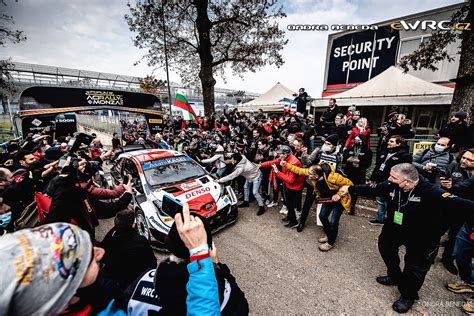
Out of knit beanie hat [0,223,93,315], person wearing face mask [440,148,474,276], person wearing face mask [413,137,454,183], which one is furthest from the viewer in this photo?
person wearing face mask [413,137,454,183]

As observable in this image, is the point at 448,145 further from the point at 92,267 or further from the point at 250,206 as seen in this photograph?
the point at 92,267

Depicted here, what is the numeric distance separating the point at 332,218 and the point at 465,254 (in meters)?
1.53

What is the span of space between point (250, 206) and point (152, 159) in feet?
8.95

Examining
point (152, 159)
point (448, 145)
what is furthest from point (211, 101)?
point (448, 145)

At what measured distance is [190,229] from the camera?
115 centimetres

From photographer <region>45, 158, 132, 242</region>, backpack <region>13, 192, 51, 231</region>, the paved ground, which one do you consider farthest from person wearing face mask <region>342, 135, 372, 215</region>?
backpack <region>13, 192, 51, 231</region>

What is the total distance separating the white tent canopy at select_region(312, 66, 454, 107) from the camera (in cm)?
786

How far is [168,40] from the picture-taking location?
13.0 meters

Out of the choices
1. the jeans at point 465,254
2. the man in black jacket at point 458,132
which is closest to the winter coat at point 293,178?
the jeans at point 465,254

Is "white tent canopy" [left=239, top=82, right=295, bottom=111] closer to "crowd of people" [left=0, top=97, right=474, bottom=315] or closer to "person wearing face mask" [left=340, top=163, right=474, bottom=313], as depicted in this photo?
"crowd of people" [left=0, top=97, right=474, bottom=315]

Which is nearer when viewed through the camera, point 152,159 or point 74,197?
point 74,197

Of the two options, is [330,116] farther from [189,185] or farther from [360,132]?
[189,185]

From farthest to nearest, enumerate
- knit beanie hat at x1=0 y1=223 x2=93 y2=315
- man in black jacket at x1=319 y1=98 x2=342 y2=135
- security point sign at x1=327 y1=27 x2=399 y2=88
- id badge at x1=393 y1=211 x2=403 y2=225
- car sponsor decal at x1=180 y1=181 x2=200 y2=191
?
security point sign at x1=327 y1=27 x2=399 y2=88
man in black jacket at x1=319 y1=98 x2=342 y2=135
car sponsor decal at x1=180 y1=181 x2=200 y2=191
id badge at x1=393 y1=211 x2=403 y2=225
knit beanie hat at x1=0 y1=223 x2=93 y2=315

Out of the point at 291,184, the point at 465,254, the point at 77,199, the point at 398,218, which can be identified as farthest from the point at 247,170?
the point at 465,254
